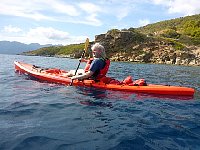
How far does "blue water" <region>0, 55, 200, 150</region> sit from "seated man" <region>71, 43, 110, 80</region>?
1.53m

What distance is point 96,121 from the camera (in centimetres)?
822

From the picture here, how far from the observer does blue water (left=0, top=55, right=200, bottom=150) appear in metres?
6.39

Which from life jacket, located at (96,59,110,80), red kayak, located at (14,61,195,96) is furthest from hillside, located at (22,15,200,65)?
life jacket, located at (96,59,110,80)

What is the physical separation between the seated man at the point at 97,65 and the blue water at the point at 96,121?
5.02 ft

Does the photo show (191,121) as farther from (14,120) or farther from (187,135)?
(14,120)

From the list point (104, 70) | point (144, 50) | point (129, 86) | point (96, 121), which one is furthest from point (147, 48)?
point (96, 121)

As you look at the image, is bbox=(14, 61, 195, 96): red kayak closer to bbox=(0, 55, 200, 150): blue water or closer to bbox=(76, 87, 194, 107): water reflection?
bbox=(76, 87, 194, 107): water reflection

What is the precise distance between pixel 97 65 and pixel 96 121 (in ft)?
19.9

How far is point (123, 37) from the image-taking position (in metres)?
89.8

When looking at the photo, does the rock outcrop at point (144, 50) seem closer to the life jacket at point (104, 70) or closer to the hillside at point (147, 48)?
the hillside at point (147, 48)

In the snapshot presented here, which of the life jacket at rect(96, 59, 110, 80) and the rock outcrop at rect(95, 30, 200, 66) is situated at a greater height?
the rock outcrop at rect(95, 30, 200, 66)

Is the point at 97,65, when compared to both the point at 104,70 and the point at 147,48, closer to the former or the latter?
the point at 104,70

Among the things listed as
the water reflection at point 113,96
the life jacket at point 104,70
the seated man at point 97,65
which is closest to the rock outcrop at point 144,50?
the life jacket at point 104,70

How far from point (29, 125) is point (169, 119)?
426 cm
